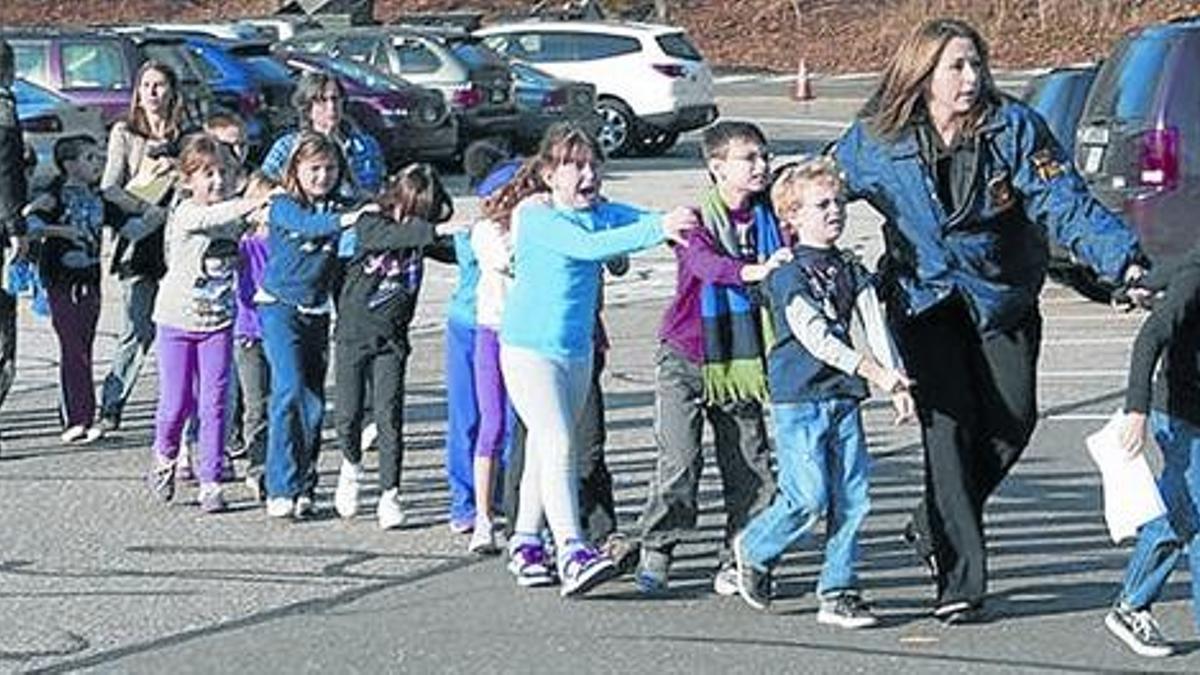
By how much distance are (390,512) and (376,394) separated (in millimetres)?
448

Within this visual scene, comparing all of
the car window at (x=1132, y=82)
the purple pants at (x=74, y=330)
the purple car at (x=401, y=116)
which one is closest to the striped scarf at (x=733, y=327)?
the purple pants at (x=74, y=330)

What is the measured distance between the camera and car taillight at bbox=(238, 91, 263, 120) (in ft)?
92.7

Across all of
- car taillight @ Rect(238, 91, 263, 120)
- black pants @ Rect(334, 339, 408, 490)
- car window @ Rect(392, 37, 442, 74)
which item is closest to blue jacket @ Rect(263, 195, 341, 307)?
black pants @ Rect(334, 339, 408, 490)

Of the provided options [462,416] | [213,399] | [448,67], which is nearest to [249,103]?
[448,67]

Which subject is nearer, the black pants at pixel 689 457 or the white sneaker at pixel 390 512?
the black pants at pixel 689 457

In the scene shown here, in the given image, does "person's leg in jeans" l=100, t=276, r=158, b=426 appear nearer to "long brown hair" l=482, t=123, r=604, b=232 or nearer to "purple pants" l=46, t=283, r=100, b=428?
"purple pants" l=46, t=283, r=100, b=428

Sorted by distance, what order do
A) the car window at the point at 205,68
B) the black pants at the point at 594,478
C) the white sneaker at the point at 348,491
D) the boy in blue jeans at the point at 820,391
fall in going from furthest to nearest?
1. the car window at the point at 205,68
2. the white sneaker at the point at 348,491
3. the black pants at the point at 594,478
4. the boy in blue jeans at the point at 820,391

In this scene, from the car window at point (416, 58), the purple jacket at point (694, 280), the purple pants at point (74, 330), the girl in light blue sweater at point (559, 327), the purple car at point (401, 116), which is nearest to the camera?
the purple jacket at point (694, 280)

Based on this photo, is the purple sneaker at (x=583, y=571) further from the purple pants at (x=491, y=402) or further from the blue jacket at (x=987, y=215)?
the blue jacket at (x=987, y=215)

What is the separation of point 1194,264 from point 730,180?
5.35ft

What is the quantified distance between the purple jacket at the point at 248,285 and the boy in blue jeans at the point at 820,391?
3.01m

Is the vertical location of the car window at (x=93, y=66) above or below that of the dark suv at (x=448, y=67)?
above

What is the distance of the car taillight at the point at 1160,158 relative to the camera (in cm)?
1571

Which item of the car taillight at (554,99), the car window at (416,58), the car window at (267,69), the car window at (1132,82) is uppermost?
the car window at (1132,82)
